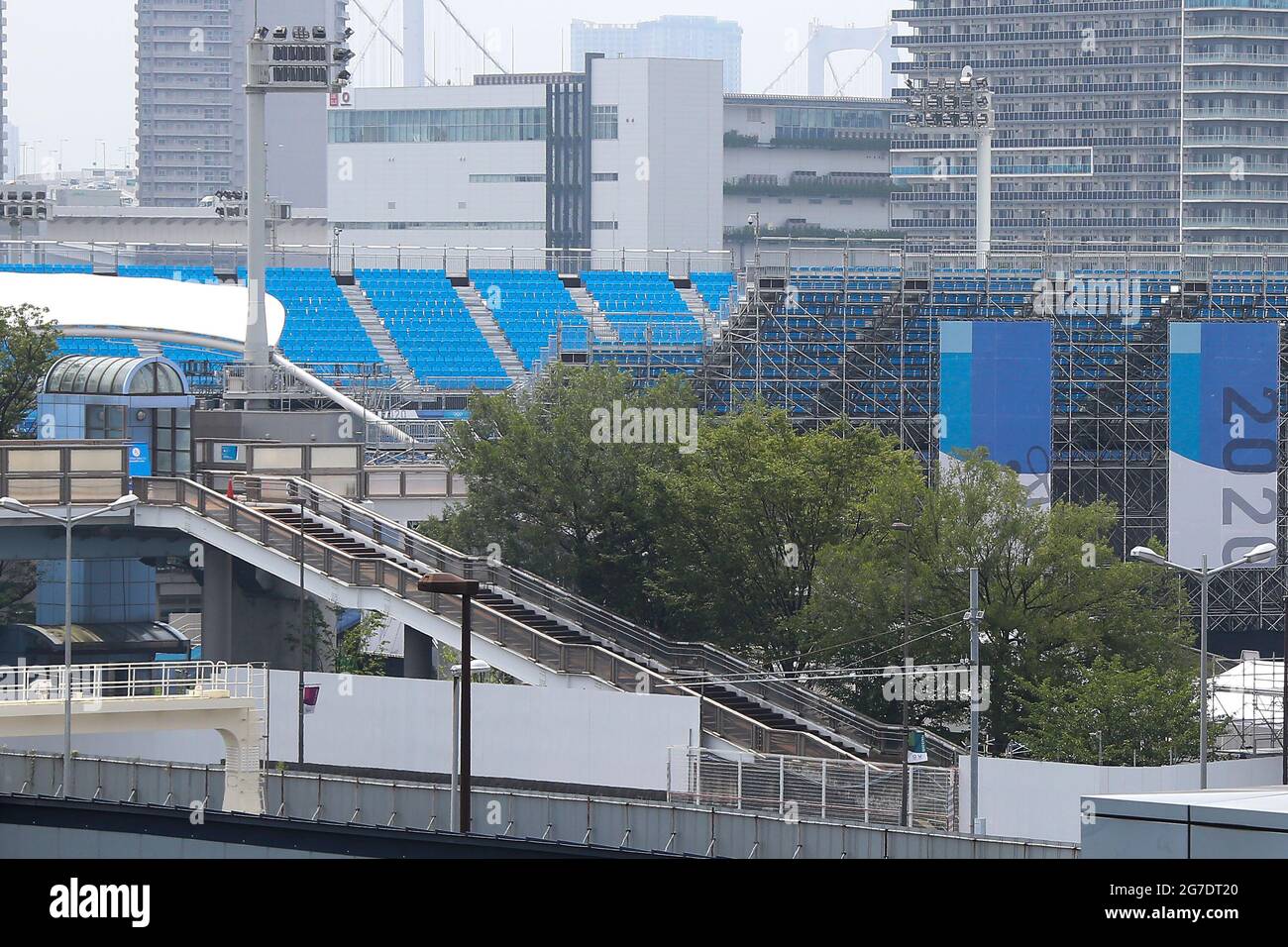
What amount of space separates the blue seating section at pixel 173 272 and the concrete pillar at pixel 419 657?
33.5 meters

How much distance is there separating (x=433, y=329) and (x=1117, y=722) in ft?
124

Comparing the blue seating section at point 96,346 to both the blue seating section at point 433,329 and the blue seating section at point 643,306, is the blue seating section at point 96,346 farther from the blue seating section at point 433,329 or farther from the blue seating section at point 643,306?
the blue seating section at point 643,306

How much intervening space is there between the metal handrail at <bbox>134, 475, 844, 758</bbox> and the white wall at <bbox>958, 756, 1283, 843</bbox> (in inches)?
116

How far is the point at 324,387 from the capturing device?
59750 millimetres

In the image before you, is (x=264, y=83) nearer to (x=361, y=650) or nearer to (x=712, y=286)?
(x=361, y=650)

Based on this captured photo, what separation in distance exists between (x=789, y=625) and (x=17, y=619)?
1856 centimetres

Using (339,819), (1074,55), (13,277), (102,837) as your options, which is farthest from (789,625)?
(1074,55)

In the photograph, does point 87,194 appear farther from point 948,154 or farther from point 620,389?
point 620,389

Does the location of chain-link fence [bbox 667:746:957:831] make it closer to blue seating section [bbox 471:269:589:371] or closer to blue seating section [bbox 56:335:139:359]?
blue seating section [bbox 56:335:139:359]

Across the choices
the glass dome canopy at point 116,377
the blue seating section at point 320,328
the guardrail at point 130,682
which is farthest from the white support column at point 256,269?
the guardrail at point 130,682

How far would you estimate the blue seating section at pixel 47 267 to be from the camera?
7344cm

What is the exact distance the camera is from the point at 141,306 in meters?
64.1

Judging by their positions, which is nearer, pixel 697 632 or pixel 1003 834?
pixel 1003 834

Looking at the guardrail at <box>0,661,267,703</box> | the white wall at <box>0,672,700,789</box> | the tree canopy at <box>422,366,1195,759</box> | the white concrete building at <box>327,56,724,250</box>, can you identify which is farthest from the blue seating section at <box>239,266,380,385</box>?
the white concrete building at <box>327,56,724,250</box>
